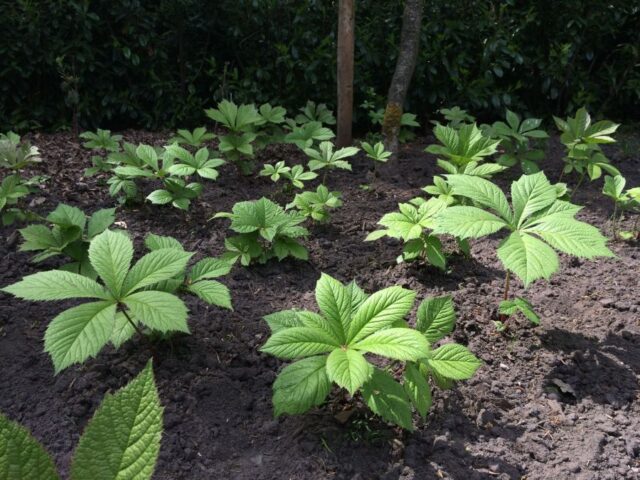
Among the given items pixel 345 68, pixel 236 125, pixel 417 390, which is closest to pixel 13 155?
pixel 236 125

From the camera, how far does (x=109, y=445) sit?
0.60 meters

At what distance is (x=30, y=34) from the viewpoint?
4.34 meters

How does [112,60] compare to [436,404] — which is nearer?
[436,404]

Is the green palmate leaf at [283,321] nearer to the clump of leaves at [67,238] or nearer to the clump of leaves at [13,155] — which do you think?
the clump of leaves at [67,238]

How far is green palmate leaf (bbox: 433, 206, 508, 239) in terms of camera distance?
1.91m

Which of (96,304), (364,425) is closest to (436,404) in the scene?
(364,425)

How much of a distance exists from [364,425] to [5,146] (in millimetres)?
2427

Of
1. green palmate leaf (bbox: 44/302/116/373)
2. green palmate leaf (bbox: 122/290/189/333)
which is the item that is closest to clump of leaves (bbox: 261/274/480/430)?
green palmate leaf (bbox: 122/290/189/333)

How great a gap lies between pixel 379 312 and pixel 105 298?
2.79 feet

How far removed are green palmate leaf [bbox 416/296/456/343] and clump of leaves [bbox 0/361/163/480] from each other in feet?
4.48

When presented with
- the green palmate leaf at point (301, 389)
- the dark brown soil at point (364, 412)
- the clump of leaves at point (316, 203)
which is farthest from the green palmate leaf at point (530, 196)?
the clump of leaves at point (316, 203)

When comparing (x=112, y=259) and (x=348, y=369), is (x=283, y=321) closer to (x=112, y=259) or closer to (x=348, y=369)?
(x=348, y=369)

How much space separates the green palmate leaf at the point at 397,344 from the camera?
1530 millimetres

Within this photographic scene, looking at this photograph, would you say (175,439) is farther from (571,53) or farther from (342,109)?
(571,53)
